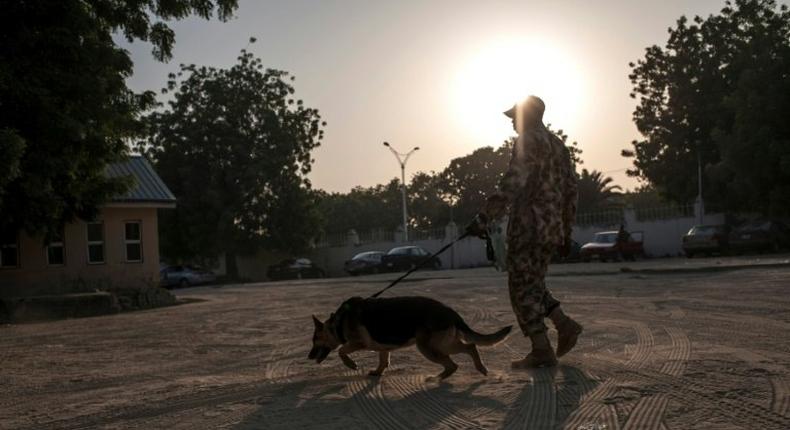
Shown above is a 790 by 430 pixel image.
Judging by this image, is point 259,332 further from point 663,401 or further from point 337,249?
point 337,249

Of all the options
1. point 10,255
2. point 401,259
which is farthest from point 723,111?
point 10,255

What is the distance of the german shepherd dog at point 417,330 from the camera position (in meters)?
5.82

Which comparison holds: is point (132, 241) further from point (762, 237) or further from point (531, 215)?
point (762, 237)

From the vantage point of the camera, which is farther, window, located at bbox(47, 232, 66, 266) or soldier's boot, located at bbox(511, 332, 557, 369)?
window, located at bbox(47, 232, 66, 266)

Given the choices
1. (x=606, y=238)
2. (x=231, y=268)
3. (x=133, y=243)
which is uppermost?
(x=133, y=243)

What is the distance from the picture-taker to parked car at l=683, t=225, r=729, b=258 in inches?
1331

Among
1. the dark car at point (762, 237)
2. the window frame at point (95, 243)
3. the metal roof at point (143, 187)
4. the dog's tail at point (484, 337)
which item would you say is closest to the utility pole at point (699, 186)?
the dark car at point (762, 237)

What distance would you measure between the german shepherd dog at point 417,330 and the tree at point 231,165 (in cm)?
4022

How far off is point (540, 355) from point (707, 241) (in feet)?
100

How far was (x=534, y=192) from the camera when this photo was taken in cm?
608

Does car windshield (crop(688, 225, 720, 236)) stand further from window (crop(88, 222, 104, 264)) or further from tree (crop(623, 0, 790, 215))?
window (crop(88, 222, 104, 264))

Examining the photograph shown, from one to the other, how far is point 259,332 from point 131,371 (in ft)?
11.0

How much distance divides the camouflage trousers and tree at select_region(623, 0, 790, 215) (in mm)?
30787

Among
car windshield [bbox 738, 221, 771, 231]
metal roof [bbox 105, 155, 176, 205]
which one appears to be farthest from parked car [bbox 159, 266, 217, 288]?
car windshield [bbox 738, 221, 771, 231]
